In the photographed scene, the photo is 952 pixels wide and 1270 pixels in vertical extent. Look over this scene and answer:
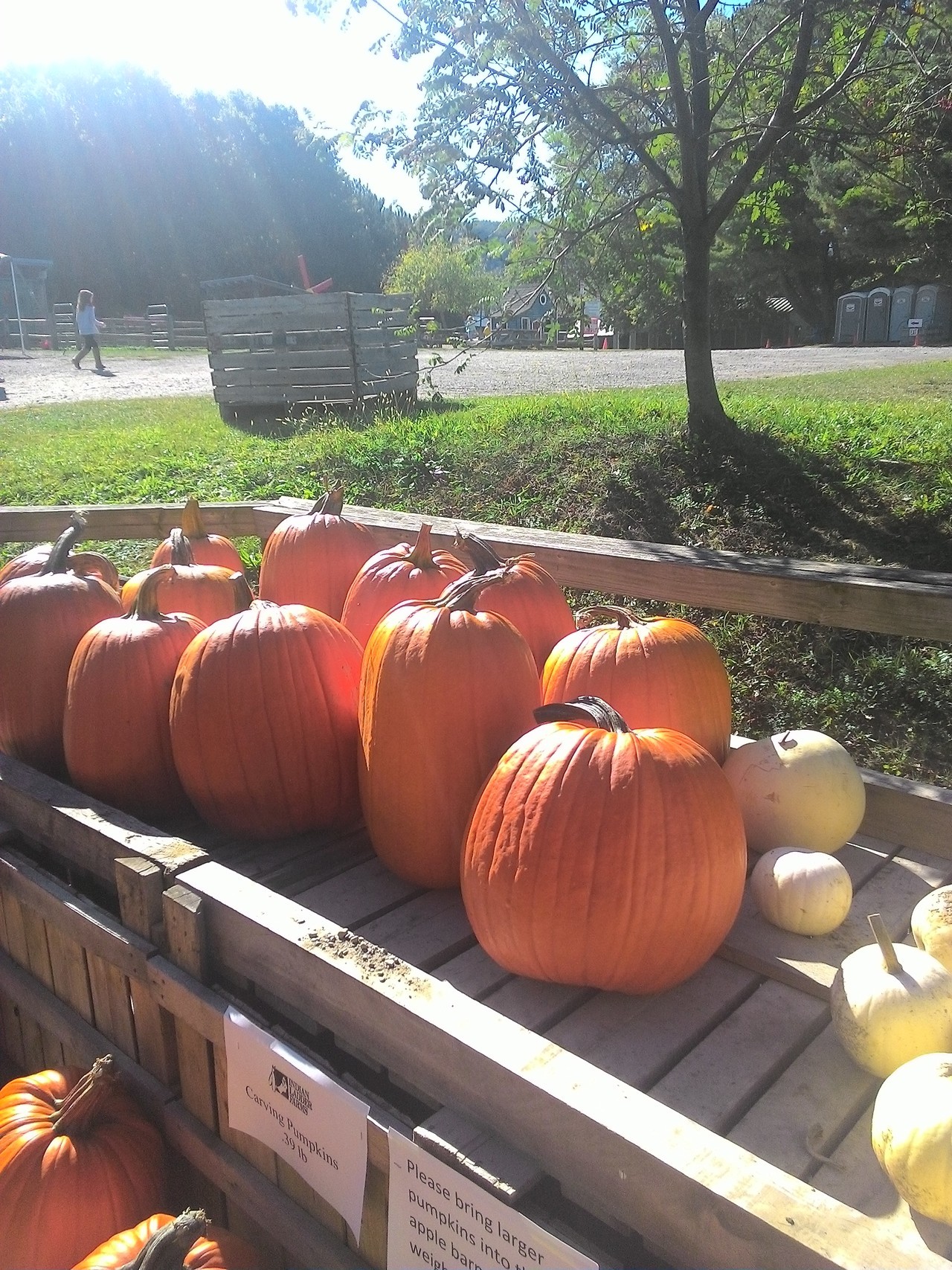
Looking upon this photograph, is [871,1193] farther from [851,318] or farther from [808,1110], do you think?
[851,318]

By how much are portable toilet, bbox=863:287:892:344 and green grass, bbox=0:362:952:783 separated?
1025 inches

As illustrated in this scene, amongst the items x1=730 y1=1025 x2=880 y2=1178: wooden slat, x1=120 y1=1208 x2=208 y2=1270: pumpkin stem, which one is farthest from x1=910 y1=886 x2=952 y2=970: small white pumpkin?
x1=120 y1=1208 x2=208 y2=1270: pumpkin stem

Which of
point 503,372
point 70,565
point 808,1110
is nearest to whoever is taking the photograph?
point 808,1110

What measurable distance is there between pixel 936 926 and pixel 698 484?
15.9 ft

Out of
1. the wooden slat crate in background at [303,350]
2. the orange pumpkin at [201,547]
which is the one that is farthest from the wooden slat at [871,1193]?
the wooden slat crate in background at [303,350]

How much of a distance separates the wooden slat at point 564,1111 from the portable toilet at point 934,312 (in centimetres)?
3576

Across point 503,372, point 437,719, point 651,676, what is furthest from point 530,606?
point 503,372

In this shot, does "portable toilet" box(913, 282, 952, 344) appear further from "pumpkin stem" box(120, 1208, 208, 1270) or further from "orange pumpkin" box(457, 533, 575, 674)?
"pumpkin stem" box(120, 1208, 208, 1270)

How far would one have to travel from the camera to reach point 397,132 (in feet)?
21.4

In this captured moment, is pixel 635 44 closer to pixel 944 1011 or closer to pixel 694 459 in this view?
pixel 694 459

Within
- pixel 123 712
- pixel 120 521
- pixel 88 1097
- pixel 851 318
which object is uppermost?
pixel 851 318

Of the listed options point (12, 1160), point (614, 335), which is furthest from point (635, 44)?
point (614, 335)

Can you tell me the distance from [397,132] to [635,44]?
5.73 ft

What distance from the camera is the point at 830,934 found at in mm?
1604
